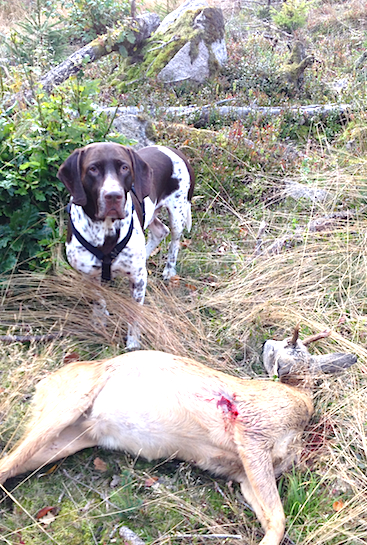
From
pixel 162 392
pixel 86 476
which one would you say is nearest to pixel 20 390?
pixel 86 476

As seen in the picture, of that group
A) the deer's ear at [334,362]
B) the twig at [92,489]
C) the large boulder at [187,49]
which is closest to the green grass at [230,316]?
the twig at [92,489]

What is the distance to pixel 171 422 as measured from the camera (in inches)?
102

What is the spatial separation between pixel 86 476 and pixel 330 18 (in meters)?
13.4

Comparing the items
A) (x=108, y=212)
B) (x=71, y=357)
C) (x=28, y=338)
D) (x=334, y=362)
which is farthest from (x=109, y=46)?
(x=334, y=362)

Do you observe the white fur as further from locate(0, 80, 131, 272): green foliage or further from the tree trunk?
the tree trunk

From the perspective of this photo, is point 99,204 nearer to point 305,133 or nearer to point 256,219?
point 256,219

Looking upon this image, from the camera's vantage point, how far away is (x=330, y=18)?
12.9 metres

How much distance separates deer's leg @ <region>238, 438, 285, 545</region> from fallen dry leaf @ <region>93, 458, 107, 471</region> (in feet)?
2.53

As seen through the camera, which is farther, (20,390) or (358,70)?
(358,70)

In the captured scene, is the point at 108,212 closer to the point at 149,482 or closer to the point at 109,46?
the point at 149,482

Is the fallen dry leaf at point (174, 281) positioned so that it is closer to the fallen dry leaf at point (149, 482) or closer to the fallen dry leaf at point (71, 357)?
the fallen dry leaf at point (71, 357)

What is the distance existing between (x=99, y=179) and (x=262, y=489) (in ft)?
7.20

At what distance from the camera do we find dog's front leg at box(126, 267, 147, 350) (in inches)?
147

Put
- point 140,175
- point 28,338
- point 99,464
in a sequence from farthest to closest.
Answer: point 140,175, point 28,338, point 99,464
